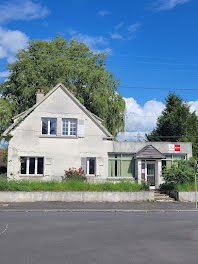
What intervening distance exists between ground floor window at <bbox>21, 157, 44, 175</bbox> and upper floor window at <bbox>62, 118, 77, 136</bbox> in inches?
123

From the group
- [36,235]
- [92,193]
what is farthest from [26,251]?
[92,193]

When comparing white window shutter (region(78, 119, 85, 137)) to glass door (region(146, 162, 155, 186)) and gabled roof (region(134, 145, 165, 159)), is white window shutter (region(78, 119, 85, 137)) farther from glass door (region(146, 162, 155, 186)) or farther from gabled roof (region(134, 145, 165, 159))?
glass door (region(146, 162, 155, 186))

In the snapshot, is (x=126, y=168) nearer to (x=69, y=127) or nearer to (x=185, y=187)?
(x=185, y=187)

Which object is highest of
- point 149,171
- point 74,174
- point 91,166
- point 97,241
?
point 91,166

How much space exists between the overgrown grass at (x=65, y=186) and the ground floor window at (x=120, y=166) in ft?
13.7

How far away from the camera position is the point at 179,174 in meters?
24.1

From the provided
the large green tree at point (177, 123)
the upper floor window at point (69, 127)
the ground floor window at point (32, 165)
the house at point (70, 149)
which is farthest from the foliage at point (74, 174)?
the large green tree at point (177, 123)

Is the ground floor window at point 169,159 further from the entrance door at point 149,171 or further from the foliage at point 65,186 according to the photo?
the foliage at point 65,186

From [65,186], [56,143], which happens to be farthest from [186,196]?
[56,143]

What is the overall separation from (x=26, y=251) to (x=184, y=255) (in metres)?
4.14

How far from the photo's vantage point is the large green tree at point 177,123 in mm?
46594

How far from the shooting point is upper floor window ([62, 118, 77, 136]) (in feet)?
88.9

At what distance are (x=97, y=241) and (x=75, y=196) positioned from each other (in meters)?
11.9

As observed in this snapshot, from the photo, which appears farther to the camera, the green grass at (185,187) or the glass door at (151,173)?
the glass door at (151,173)
